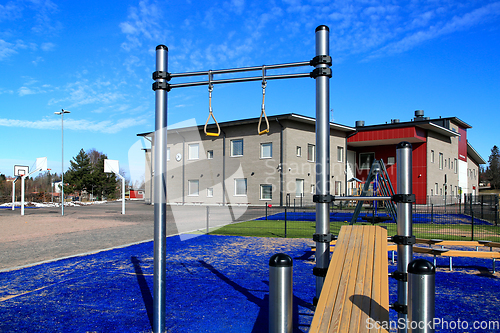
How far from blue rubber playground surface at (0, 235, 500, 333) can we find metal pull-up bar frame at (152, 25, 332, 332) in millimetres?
778

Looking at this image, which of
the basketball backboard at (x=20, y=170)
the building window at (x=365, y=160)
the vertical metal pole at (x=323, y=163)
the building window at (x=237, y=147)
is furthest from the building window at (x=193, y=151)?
the vertical metal pole at (x=323, y=163)

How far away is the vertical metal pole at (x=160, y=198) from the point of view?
4.19 meters

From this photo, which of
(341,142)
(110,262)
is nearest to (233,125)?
(341,142)

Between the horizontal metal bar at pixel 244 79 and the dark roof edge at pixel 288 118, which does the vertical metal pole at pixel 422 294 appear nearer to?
the horizontal metal bar at pixel 244 79

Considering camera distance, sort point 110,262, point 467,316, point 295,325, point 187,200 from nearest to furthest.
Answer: point 295,325 < point 467,316 < point 110,262 < point 187,200

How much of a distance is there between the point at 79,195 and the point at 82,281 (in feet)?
213

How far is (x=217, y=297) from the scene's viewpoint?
5641 millimetres

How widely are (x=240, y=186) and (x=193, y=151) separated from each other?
8058mm

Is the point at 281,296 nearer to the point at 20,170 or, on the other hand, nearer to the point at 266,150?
the point at 266,150

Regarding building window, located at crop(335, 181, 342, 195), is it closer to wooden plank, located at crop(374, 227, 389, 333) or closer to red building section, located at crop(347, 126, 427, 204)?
red building section, located at crop(347, 126, 427, 204)

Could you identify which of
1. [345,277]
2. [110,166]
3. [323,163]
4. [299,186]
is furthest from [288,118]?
[345,277]

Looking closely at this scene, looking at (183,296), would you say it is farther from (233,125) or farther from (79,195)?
(79,195)

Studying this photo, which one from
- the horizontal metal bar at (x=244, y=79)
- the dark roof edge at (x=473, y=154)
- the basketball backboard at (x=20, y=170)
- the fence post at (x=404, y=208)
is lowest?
the fence post at (x=404, y=208)

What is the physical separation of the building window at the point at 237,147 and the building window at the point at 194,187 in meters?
6.07
